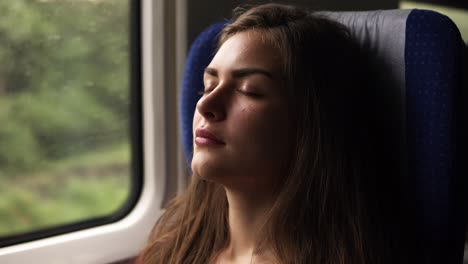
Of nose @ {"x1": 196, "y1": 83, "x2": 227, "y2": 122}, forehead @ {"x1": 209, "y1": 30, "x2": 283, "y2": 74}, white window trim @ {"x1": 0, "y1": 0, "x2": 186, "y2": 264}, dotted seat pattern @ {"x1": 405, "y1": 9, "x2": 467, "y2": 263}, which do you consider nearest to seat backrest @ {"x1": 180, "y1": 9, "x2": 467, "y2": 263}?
dotted seat pattern @ {"x1": 405, "y1": 9, "x2": 467, "y2": 263}

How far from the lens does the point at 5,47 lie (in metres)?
1.59

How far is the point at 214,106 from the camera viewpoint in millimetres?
1101

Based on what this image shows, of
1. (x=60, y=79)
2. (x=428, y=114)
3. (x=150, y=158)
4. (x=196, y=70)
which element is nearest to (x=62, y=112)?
(x=60, y=79)

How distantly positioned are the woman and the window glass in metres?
0.72

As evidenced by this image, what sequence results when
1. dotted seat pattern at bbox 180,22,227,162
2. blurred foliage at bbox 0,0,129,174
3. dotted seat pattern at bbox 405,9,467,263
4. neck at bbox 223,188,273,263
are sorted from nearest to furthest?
dotted seat pattern at bbox 405,9,467,263 → neck at bbox 223,188,273,263 → dotted seat pattern at bbox 180,22,227,162 → blurred foliage at bbox 0,0,129,174

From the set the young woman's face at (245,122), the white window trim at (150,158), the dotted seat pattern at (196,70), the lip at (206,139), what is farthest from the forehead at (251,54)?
the white window trim at (150,158)

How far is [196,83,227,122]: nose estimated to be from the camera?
1.10 metres

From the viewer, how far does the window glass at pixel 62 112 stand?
5.34 ft

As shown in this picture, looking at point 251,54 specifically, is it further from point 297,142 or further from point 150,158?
point 150,158

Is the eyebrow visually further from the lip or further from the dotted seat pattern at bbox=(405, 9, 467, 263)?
the dotted seat pattern at bbox=(405, 9, 467, 263)

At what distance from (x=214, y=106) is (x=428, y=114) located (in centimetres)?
40

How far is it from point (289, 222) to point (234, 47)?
14.2 inches

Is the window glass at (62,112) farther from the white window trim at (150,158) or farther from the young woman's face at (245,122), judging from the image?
the young woman's face at (245,122)

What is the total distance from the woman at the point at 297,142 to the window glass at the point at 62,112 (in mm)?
721
